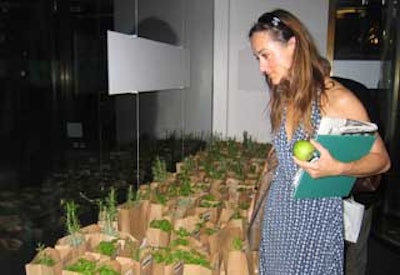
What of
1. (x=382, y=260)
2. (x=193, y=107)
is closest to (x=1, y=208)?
(x=193, y=107)

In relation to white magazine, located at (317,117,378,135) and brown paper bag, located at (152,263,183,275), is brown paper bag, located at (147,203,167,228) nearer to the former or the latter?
brown paper bag, located at (152,263,183,275)

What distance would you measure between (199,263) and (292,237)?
50 centimetres

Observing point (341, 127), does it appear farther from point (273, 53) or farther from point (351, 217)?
point (351, 217)

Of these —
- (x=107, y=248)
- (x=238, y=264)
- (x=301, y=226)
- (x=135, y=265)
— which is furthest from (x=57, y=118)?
(x=301, y=226)

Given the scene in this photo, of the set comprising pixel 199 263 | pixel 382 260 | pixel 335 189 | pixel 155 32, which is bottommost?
pixel 382 260

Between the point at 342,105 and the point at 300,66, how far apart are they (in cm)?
15

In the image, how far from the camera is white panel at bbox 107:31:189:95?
1.84 meters

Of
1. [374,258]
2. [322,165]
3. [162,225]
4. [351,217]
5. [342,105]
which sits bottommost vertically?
[374,258]

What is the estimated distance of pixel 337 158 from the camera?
1001 millimetres

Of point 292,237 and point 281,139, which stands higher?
point 281,139

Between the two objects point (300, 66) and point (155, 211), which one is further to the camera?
point (155, 211)

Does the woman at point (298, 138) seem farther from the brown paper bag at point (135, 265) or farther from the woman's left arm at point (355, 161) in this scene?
the brown paper bag at point (135, 265)

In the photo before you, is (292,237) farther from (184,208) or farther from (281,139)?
(184,208)

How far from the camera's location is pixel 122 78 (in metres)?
1.93
